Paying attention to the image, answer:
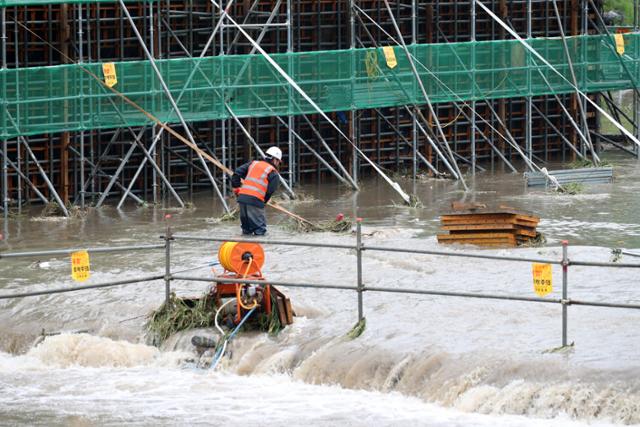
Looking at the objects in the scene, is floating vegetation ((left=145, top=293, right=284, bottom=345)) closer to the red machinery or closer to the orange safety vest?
the red machinery

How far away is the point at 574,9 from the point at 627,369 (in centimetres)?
2304

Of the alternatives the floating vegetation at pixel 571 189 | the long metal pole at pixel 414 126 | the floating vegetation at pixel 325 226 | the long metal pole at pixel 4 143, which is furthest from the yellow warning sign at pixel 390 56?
the long metal pole at pixel 4 143

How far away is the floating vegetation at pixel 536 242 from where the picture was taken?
2294cm

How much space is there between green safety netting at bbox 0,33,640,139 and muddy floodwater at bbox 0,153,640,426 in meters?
3.35

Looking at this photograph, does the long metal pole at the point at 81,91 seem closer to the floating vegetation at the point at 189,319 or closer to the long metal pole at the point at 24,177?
the long metal pole at the point at 24,177

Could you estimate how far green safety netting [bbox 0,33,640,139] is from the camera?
88.7ft

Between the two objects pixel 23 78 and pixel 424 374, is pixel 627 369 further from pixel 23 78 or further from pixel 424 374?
pixel 23 78

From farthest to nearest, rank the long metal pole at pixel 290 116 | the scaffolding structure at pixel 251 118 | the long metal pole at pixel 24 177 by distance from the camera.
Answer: the long metal pole at pixel 290 116 → the scaffolding structure at pixel 251 118 → the long metal pole at pixel 24 177

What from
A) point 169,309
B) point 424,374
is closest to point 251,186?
point 169,309

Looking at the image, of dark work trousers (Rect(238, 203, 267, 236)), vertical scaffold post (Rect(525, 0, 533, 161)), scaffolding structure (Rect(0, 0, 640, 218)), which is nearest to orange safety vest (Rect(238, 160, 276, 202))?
dark work trousers (Rect(238, 203, 267, 236))

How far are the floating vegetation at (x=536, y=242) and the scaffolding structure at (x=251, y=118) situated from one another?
6.81 meters

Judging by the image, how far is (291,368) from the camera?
691 inches

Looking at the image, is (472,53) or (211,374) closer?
Answer: (211,374)

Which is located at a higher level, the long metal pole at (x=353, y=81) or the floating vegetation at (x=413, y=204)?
the long metal pole at (x=353, y=81)
